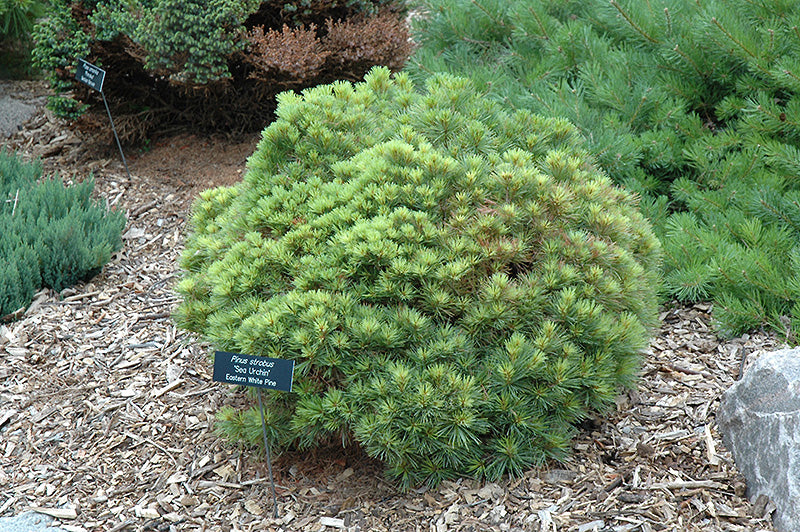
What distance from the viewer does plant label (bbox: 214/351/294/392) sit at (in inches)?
90.5

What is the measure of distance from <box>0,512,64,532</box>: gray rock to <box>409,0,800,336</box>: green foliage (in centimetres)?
268

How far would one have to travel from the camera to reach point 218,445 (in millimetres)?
2863

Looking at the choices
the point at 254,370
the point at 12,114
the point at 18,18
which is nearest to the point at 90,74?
the point at 12,114

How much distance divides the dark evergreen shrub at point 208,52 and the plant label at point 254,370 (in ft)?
8.63

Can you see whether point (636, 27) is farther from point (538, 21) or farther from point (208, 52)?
point (208, 52)

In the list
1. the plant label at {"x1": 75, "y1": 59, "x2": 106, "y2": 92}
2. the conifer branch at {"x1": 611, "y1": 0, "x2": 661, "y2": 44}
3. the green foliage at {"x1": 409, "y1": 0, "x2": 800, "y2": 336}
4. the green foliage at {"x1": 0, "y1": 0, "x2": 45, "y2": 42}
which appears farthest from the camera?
the green foliage at {"x1": 0, "y1": 0, "x2": 45, "y2": 42}

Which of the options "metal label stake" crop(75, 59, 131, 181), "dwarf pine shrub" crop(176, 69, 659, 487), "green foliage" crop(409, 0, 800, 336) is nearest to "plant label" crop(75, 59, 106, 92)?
"metal label stake" crop(75, 59, 131, 181)

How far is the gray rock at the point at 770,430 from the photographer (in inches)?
87.0

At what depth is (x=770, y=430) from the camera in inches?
91.0

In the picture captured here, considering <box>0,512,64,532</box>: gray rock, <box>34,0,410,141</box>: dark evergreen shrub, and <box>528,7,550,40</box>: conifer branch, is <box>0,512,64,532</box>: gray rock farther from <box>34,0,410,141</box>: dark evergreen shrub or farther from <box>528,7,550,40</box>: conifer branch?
<box>528,7,550,40</box>: conifer branch

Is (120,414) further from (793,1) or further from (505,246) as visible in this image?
(793,1)

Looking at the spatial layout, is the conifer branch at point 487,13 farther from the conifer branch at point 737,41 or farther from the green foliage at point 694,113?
the conifer branch at point 737,41

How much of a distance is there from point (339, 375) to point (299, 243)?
0.49 m

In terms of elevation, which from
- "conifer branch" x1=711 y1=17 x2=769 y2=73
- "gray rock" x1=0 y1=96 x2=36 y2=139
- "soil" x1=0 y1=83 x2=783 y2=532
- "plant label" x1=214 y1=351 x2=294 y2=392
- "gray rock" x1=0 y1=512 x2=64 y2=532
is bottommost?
"gray rock" x1=0 y1=512 x2=64 y2=532
